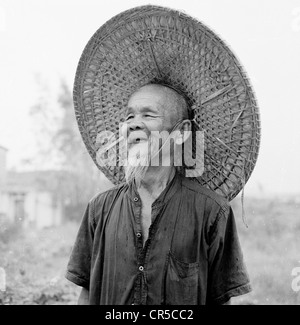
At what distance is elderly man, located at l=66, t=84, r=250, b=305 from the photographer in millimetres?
1611

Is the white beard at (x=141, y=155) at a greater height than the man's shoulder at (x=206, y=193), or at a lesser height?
greater

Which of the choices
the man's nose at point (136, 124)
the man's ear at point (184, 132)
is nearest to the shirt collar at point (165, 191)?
the man's ear at point (184, 132)

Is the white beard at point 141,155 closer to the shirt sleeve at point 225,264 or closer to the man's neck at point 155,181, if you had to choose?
the man's neck at point 155,181

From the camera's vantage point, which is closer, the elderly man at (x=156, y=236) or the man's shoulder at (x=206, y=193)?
the elderly man at (x=156, y=236)

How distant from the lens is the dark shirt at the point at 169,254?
160 centimetres

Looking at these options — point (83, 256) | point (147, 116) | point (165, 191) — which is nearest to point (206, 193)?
point (165, 191)

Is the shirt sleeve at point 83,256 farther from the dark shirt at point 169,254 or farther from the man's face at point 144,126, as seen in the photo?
the man's face at point 144,126

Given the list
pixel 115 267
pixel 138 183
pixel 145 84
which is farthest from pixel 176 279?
pixel 145 84

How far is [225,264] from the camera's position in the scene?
67.2 inches

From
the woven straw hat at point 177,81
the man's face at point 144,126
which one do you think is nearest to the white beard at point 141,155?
the man's face at point 144,126

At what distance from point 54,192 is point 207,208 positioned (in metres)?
3.75

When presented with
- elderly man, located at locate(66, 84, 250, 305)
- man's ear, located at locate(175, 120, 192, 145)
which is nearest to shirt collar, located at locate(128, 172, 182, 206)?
elderly man, located at locate(66, 84, 250, 305)

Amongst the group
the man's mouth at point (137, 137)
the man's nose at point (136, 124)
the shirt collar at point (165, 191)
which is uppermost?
the man's nose at point (136, 124)
